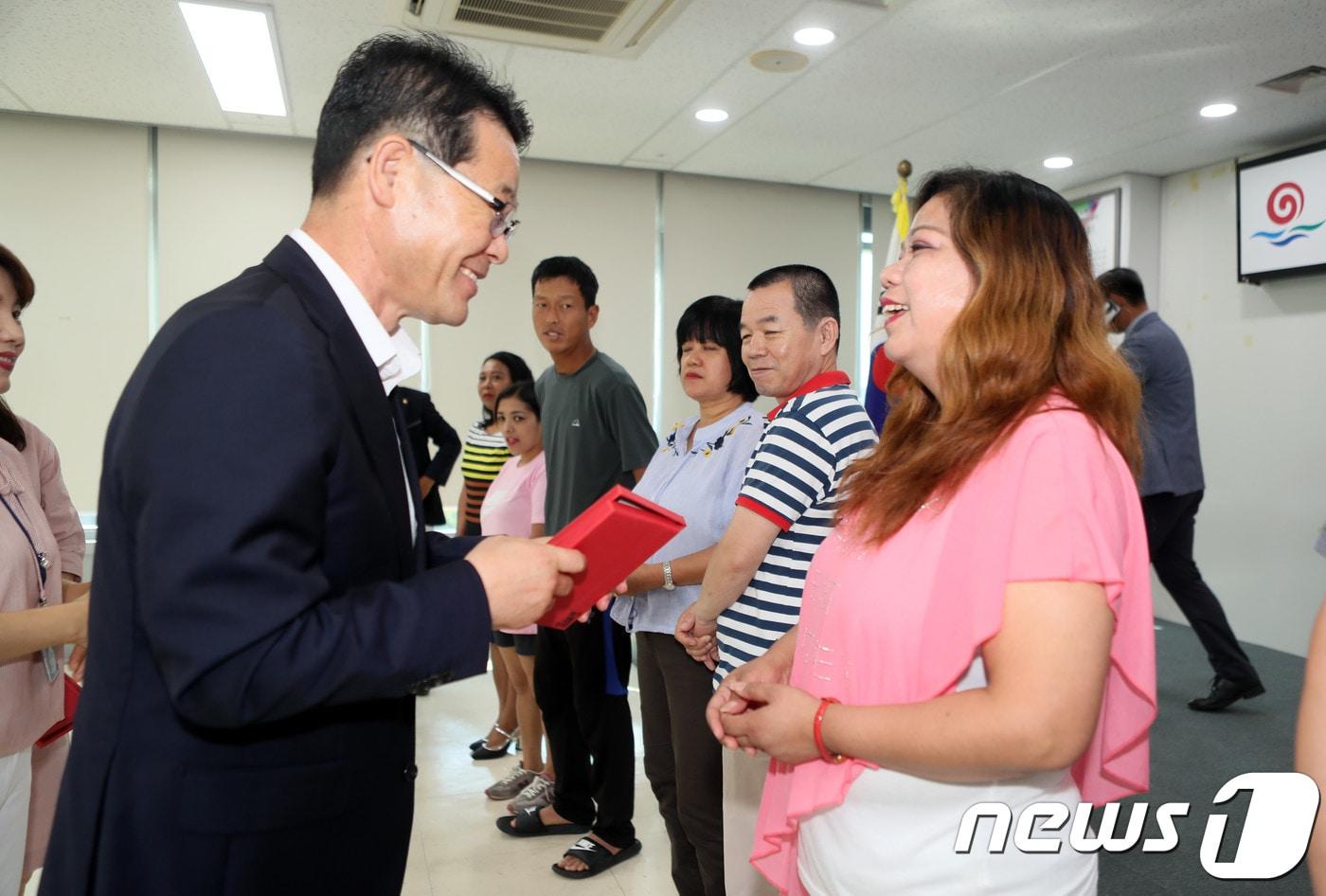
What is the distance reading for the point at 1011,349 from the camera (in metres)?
1.06

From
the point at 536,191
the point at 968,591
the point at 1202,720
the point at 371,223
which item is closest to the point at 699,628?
the point at 968,591

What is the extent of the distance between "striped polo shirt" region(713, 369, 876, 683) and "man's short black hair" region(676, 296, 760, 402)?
1.46 feet

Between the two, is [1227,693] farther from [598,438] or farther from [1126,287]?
[598,438]

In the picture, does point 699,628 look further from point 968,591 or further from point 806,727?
point 968,591

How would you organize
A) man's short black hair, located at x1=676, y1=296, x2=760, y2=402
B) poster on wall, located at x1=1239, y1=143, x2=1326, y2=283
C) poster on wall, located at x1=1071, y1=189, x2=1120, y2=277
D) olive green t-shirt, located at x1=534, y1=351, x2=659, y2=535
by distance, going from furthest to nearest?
poster on wall, located at x1=1071, y1=189, x2=1120, y2=277, poster on wall, located at x1=1239, y1=143, x2=1326, y2=283, olive green t-shirt, located at x1=534, y1=351, x2=659, y2=535, man's short black hair, located at x1=676, y1=296, x2=760, y2=402

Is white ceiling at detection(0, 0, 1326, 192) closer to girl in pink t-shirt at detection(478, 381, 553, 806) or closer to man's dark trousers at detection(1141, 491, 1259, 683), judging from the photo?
girl in pink t-shirt at detection(478, 381, 553, 806)

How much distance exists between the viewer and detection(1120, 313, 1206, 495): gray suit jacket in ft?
13.4

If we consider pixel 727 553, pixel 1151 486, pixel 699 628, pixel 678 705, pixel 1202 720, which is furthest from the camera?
pixel 1151 486

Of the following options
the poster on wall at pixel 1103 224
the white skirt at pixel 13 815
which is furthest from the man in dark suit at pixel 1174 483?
the white skirt at pixel 13 815

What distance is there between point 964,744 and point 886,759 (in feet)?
0.32

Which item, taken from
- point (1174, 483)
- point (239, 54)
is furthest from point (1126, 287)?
point (239, 54)

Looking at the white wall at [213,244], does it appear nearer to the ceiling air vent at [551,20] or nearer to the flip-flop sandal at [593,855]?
the ceiling air vent at [551,20]

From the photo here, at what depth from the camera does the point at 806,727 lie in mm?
1063

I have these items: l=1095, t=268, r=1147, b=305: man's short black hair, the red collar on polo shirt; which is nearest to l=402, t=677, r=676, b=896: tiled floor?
the red collar on polo shirt
